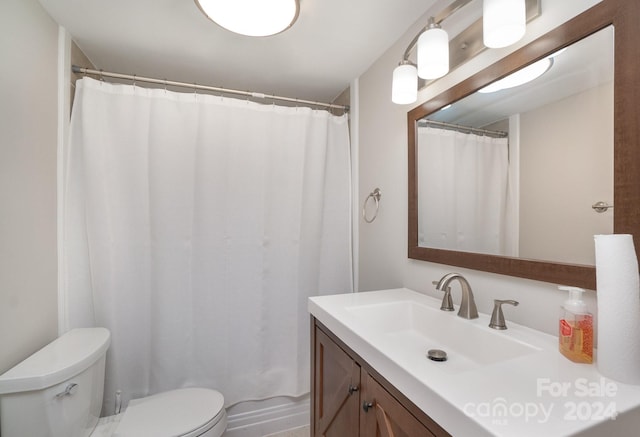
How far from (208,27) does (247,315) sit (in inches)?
61.7

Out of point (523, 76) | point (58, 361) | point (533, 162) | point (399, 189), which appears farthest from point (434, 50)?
point (58, 361)

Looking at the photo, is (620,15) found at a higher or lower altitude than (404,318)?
higher

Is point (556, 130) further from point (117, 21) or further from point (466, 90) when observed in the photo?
point (117, 21)

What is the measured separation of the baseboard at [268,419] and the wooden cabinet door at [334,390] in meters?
0.63

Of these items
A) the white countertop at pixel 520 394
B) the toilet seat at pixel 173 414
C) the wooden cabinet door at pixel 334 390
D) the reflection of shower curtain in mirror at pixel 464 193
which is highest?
the reflection of shower curtain in mirror at pixel 464 193

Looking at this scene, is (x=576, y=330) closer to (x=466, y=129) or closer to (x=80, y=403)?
(x=466, y=129)

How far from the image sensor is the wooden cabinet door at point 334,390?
37.4 inches

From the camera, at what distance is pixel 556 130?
0.89 m

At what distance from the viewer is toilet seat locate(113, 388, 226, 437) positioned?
4.10 feet

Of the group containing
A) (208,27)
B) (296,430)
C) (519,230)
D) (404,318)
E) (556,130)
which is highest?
(208,27)

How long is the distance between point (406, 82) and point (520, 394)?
1.17 m

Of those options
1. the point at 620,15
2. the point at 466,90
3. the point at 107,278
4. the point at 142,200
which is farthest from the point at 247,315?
the point at 620,15

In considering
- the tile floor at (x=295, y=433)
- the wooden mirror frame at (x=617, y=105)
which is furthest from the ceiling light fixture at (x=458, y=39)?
the tile floor at (x=295, y=433)

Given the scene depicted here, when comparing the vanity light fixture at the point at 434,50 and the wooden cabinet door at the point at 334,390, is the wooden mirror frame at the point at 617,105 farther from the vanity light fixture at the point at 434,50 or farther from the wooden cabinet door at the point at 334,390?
the wooden cabinet door at the point at 334,390
